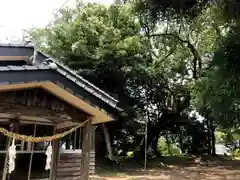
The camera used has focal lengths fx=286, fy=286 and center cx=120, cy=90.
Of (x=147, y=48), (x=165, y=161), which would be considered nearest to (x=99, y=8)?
(x=147, y=48)

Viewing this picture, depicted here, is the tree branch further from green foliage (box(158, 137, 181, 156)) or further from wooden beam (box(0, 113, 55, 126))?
wooden beam (box(0, 113, 55, 126))

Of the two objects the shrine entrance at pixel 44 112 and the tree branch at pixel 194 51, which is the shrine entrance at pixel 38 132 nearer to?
the shrine entrance at pixel 44 112

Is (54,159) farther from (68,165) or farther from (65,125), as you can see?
(65,125)

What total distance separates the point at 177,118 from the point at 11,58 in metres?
14.9

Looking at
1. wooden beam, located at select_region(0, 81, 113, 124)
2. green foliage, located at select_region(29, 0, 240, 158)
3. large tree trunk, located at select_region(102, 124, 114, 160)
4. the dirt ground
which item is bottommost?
the dirt ground

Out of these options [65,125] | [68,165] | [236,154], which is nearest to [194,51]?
[236,154]

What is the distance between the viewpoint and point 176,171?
1455cm

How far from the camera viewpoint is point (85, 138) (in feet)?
18.8

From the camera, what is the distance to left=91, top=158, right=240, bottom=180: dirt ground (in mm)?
12422

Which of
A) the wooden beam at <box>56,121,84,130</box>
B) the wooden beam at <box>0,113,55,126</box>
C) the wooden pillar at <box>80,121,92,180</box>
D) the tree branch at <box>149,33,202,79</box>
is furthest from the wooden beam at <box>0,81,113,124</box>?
the tree branch at <box>149,33,202,79</box>

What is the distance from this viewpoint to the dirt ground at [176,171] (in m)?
12.4

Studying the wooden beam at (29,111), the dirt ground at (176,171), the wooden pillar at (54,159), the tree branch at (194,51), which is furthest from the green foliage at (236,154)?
the wooden beam at (29,111)

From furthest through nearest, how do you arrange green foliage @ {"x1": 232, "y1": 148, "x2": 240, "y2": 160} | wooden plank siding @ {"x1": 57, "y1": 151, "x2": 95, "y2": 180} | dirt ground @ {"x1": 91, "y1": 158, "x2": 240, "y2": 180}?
1. green foliage @ {"x1": 232, "y1": 148, "x2": 240, "y2": 160}
2. dirt ground @ {"x1": 91, "y1": 158, "x2": 240, "y2": 180}
3. wooden plank siding @ {"x1": 57, "y1": 151, "x2": 95, "y2": 180}

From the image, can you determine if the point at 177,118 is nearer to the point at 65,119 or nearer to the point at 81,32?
the point at 81,32
